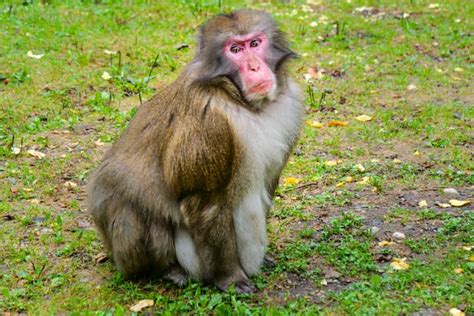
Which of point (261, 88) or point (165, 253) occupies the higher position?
point (261, 88)

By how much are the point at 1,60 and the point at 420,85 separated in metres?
5.21

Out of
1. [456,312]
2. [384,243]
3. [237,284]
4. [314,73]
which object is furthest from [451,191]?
[314,73]

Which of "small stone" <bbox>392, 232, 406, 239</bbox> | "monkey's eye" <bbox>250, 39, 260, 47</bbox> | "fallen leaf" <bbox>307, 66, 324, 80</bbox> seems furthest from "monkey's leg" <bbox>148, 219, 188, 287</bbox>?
"fallen leaf" <bbox>307, 66, 324, 80</bbox>

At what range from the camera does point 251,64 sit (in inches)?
196

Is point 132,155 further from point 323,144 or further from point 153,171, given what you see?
point 323,144

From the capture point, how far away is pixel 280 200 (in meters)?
7.00

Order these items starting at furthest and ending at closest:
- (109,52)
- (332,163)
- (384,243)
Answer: (109,52), (332,163), (384,243)

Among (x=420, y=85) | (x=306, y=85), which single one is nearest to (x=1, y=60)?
(x=306, y=85)

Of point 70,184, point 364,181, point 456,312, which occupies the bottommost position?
point 70,184

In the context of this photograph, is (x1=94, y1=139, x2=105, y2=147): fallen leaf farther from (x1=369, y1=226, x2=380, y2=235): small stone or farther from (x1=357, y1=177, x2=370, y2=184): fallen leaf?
(x1=369, y1=226, x2=380, y2=235): small stone

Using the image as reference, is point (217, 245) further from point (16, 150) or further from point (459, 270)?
point (16, 150)

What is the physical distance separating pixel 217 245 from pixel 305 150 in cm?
304

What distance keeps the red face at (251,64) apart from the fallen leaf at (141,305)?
160 centimetres

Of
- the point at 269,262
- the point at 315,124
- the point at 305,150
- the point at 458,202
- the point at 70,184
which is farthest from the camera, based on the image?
the point at 315,124
